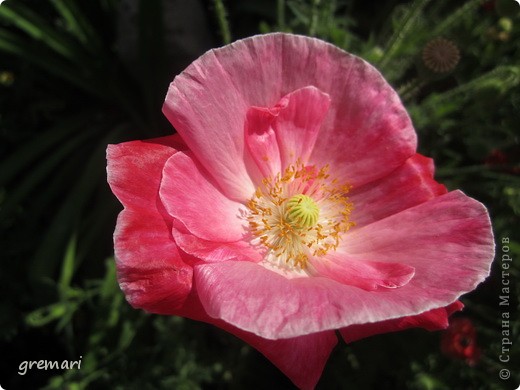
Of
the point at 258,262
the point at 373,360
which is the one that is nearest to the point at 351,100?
the point at 258,262

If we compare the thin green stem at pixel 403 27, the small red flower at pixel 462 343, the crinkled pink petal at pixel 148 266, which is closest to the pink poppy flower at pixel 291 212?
the crinkled pink petal at pixel 148 266

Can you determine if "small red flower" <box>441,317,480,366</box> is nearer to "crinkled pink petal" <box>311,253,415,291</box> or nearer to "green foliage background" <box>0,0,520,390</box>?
"green foliage background" <box>0,0,520,390</box>

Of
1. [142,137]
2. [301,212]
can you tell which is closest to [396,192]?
[301,212]

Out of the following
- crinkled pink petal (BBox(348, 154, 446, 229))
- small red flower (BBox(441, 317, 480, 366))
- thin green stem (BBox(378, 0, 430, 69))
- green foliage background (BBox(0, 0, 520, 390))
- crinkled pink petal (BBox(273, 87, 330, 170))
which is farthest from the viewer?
green foliage background (BBox(0, 0, 520, 390))

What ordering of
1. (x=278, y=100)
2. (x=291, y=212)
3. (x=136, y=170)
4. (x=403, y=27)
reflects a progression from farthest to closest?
(x=403, y=27) < (x=291, y=212) < (x=278, y=100) < (x=136, y=170)

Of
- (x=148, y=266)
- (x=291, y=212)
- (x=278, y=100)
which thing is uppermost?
(x=278, y=100)

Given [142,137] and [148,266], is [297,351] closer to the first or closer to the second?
[148,266]

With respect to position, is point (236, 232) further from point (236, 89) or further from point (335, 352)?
point (335, 352)

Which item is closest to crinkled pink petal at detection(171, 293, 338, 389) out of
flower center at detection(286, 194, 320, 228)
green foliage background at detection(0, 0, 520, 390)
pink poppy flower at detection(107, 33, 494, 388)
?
pink poppy flower at detection(107, 33, 494, 388)
